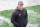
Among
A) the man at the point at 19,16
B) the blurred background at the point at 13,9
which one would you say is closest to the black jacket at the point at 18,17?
the man at the point at 19,16

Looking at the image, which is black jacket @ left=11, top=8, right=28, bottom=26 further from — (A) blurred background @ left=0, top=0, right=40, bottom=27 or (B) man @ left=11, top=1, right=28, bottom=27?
(A) blurred background @ left=0, top=0, right=40, bottom=27

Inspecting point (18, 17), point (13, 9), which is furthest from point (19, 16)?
point (13, 9)

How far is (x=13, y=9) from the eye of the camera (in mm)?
8648

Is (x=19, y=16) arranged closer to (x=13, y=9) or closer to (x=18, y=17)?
(x=18, y=17)

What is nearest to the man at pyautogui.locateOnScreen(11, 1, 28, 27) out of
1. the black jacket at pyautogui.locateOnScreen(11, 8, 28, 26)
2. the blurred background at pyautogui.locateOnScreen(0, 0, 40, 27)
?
the black jacket at pyautogui.locateOnScreen(11, 8, 28, 26)

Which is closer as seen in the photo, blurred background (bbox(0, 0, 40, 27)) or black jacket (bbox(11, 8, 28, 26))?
black jacket (bbox(11, 8, 28, 26))

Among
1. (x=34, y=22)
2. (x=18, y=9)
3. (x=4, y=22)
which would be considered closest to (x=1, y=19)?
(x=4, y=22)

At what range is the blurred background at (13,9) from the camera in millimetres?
6941

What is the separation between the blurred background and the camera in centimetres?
694

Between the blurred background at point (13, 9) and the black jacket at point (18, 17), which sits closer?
the black jacket at point (18, 17)

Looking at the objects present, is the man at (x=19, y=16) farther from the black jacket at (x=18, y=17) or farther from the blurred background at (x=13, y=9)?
the blurred background at (x=13, y=9)

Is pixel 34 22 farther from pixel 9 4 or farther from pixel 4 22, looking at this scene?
pixel 9 4

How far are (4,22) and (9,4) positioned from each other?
9.31 ft

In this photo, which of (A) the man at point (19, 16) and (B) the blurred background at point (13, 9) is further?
(B) the blurred background at point (13, 9)
